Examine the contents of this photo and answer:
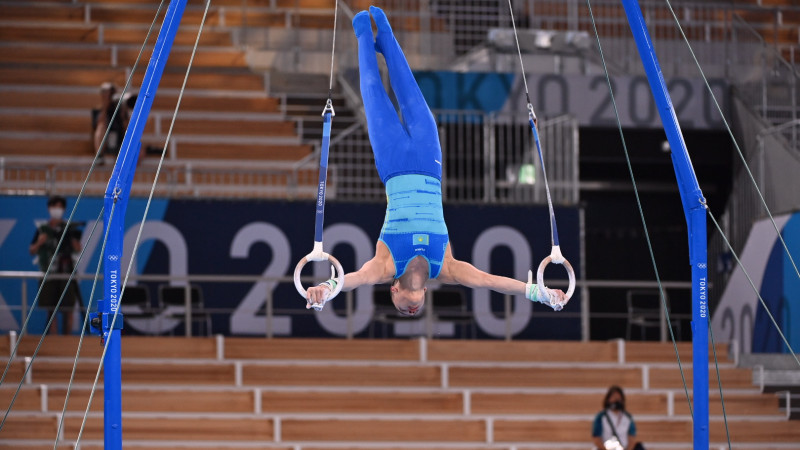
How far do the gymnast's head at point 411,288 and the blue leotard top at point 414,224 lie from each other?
4 cm

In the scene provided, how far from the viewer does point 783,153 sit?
43.3ft

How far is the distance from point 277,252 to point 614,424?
3710 mm

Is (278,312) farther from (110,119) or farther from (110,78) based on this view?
(110,78)

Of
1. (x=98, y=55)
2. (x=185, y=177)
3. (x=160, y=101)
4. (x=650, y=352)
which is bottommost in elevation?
(x=650, y=352)

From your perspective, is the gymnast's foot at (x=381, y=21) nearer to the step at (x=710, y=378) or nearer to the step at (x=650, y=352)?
the step at (x=710, y=378)

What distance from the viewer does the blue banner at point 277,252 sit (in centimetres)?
1165

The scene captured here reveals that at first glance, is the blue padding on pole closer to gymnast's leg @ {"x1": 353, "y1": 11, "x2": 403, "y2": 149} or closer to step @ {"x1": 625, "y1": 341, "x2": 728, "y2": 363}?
gymnast's leg @ {"x1": 353, "y1": 11, "x2": 403, "y2": 149}

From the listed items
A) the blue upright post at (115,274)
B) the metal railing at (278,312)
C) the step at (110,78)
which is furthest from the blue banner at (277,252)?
the blue upright post at (115,274)

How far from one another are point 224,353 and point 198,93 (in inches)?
172

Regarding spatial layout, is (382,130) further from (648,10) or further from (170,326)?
(648,10)

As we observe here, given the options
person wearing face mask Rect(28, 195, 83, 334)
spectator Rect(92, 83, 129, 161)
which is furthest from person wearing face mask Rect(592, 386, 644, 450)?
spectator Rect(92, 83, 129, 161)

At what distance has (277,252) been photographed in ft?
39.1

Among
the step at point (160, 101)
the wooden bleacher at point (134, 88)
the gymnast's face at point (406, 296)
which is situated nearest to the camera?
the gymnast's face at point (406, 296)

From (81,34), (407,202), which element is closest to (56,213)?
(81,34)
